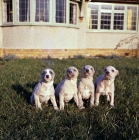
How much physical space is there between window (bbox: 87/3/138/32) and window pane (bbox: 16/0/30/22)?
473cm

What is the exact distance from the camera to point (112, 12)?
16.2 meters

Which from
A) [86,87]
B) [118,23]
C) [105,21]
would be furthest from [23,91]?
[118,23]

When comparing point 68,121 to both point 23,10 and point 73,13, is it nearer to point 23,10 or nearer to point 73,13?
point 23,10

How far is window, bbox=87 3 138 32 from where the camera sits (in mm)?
15961

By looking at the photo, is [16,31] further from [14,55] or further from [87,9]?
[87,9]

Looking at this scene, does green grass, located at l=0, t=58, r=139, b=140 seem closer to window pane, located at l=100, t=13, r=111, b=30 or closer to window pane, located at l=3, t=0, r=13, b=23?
window pane, located at l=3, t=0, r=13, b=23

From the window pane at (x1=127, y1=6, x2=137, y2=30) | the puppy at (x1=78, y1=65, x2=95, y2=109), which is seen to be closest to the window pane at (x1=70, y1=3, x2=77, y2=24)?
the window pane at (x1=127, y1=6, x2=137, y2=30)

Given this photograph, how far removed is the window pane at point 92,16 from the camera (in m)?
15.8

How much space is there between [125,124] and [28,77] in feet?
13.3

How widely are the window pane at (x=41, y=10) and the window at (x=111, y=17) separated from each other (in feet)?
12.3

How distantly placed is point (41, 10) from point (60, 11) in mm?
1194

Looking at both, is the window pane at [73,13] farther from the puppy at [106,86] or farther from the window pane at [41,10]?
the puppy at [106,86]

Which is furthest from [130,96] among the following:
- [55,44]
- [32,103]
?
[55,44]

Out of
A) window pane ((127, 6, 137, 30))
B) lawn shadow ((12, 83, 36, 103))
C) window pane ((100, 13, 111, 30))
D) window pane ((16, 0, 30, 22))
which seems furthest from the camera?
window pane ((127, 6, 137, 30))
